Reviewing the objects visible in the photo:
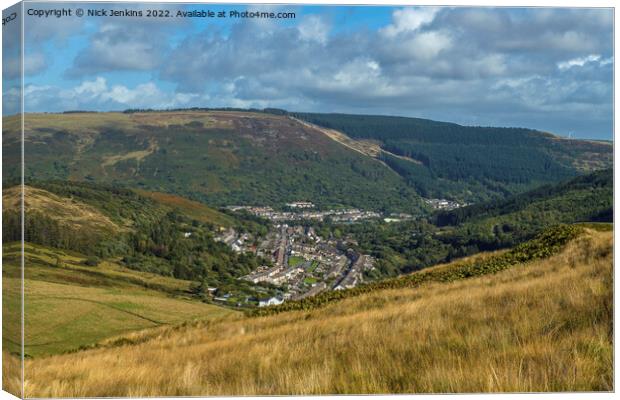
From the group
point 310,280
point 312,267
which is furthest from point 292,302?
point 312,267

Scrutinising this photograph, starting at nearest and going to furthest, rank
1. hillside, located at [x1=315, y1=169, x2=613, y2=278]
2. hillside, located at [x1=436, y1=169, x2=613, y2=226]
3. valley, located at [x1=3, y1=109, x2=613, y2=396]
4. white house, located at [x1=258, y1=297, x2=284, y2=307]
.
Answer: valley, located at [x1=3, y1=109, x2=613, y2=396] < white house, located at [x1=258, y1=297, x2=284, y2=307] < hillside, located at [x1=315, y1=169, x2=613, y2=278] < hillside, located at [x1=436, y1=169, x2=613, y2=226]

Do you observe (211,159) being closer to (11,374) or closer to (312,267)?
(312,267)

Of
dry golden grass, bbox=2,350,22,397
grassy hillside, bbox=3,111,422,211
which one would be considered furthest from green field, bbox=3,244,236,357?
grassy hillside, bbox=3,111,422,211

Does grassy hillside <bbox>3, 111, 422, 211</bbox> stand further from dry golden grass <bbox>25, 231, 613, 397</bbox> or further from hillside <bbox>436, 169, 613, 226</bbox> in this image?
hillside <bbox>436, 169, 613, 226</bbox>

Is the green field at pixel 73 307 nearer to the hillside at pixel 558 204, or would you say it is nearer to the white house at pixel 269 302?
the white house at pixel 269 302

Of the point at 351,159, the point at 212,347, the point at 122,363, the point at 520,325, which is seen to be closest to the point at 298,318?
A: the point at 212,347

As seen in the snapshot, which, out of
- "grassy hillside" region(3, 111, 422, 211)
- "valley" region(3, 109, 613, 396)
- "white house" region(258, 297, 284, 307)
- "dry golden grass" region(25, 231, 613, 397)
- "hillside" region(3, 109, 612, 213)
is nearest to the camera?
"dry golden grass" region(25, 231, 613, 397)

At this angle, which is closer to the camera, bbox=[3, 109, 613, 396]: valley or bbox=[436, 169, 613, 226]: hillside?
bbox=[3, 109, 613, 396]: valley
